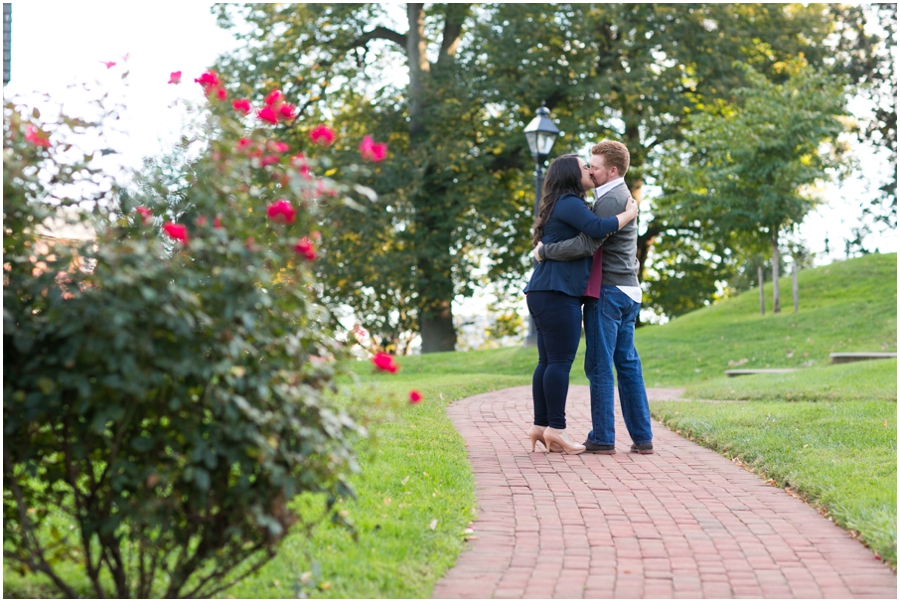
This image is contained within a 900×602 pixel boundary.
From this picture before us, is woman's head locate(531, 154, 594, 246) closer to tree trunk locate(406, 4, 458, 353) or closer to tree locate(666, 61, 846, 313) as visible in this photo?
tree locate(666, 61, 846, 313)

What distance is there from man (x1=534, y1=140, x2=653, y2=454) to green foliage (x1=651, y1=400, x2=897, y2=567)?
928 millimetres

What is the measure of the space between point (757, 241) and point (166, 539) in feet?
65.0

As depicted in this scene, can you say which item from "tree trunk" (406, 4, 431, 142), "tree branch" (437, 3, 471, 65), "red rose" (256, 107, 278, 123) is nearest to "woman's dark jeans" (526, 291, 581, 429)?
"red rose" (256, 107, 278, 123)

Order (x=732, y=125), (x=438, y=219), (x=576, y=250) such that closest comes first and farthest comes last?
1. (x=576, y=250)
2. (x=732, y=125)
3. (x=438, y=219)

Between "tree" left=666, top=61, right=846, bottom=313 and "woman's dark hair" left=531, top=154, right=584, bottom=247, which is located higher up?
"tree" left=666, top=61, right=846, bottom=313

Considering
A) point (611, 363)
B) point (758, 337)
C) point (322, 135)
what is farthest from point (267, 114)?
point (758, 337)

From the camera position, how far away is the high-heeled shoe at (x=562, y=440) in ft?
21.9

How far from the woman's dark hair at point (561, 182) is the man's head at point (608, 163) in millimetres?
199

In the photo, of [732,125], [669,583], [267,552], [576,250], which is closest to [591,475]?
[576,250]

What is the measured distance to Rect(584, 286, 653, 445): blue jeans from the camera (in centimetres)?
657

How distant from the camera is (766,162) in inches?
793

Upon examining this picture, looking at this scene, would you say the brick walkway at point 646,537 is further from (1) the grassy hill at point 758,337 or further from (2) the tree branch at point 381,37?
(2) the tree branch at point 381,37

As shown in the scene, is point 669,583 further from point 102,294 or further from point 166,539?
point 102,294

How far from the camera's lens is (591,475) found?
5875 millimetres
